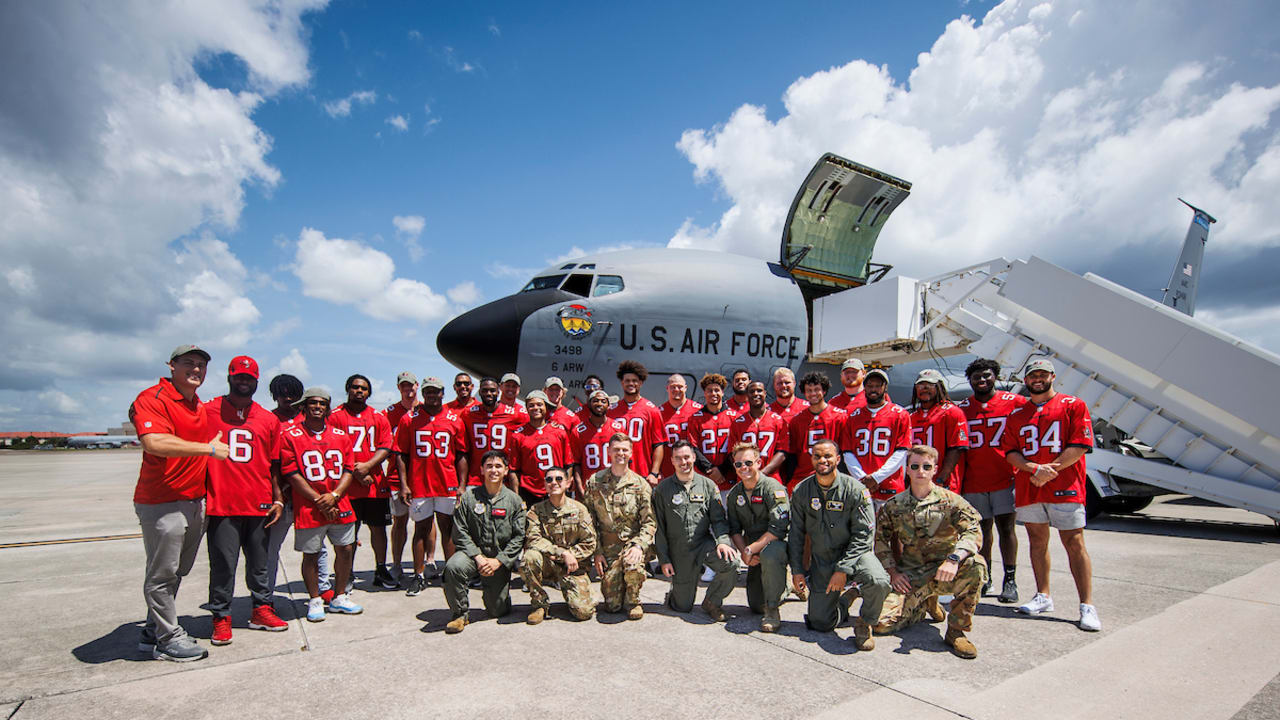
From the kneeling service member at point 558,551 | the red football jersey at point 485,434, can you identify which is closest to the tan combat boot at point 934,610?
the kneeling service member at point 558,551

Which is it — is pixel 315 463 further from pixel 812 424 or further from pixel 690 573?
pixel 812 424

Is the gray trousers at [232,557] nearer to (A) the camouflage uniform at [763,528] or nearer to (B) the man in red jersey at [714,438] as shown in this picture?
(A) the camouflage uniform at [763,528]

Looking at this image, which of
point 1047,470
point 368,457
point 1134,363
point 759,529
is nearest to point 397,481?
point 368,457

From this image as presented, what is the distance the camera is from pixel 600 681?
3420 millimetres

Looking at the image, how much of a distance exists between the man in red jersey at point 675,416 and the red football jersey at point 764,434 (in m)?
0.50

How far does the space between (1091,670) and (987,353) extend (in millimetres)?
7669

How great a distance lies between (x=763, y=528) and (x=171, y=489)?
423 centimetres

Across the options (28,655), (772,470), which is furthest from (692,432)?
(28,655)

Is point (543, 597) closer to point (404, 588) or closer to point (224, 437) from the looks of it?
point (404, 588)

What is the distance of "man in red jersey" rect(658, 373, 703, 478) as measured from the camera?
20.9 ft

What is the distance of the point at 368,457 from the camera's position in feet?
18.2

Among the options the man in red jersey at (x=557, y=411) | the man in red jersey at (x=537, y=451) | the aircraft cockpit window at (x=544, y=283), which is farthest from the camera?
the aircraft cockpit window at (x=544, y=283)

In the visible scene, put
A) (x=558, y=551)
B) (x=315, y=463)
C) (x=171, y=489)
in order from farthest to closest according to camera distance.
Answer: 1. (x=315, y=463)
2. (x=558, y=551)
3. (x=171, y=489)

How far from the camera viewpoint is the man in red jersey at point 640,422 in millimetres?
6355
